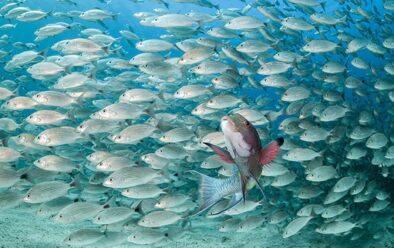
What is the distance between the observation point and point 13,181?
530 centimetres

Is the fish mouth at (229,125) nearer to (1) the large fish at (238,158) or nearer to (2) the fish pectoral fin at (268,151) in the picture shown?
(1) the large fish at (238,158)

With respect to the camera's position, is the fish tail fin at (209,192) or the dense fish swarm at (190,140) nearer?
the fish tail fin at (209,192)

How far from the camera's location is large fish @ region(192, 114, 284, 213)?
5.14 feet

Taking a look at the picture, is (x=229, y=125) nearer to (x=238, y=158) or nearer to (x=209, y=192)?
(x=238, y=158)

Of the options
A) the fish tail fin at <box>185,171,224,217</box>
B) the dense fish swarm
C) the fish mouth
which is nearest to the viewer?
the fish mouth

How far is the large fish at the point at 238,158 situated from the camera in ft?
5.14

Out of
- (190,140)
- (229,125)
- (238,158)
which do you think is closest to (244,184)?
(238,158)

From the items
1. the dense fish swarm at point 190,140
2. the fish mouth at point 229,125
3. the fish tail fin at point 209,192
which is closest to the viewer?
the fish mouth at point 229,125

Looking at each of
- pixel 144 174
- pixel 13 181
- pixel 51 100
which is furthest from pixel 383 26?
pixel 13 181

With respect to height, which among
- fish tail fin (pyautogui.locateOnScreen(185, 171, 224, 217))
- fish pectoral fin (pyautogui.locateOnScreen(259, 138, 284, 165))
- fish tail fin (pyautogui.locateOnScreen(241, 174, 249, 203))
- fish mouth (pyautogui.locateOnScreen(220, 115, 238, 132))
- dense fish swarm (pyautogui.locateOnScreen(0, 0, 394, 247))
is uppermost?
fish mouth (pyautogui.locateOnScreen(220, 115, 238, 132))

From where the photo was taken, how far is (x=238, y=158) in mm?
1630

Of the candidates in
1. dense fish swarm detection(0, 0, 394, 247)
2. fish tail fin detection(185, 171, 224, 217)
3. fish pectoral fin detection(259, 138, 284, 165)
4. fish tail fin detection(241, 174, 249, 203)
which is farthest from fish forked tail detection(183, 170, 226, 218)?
dense fish swarm detection(0, 0, 394, 247)

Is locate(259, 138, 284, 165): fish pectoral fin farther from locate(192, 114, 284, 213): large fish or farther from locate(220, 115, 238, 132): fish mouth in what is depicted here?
locate(220, 115, 238, 132): fish mouth

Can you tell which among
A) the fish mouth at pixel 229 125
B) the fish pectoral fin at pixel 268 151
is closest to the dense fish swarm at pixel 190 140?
the fish pectoral fin at pixel 268 151
